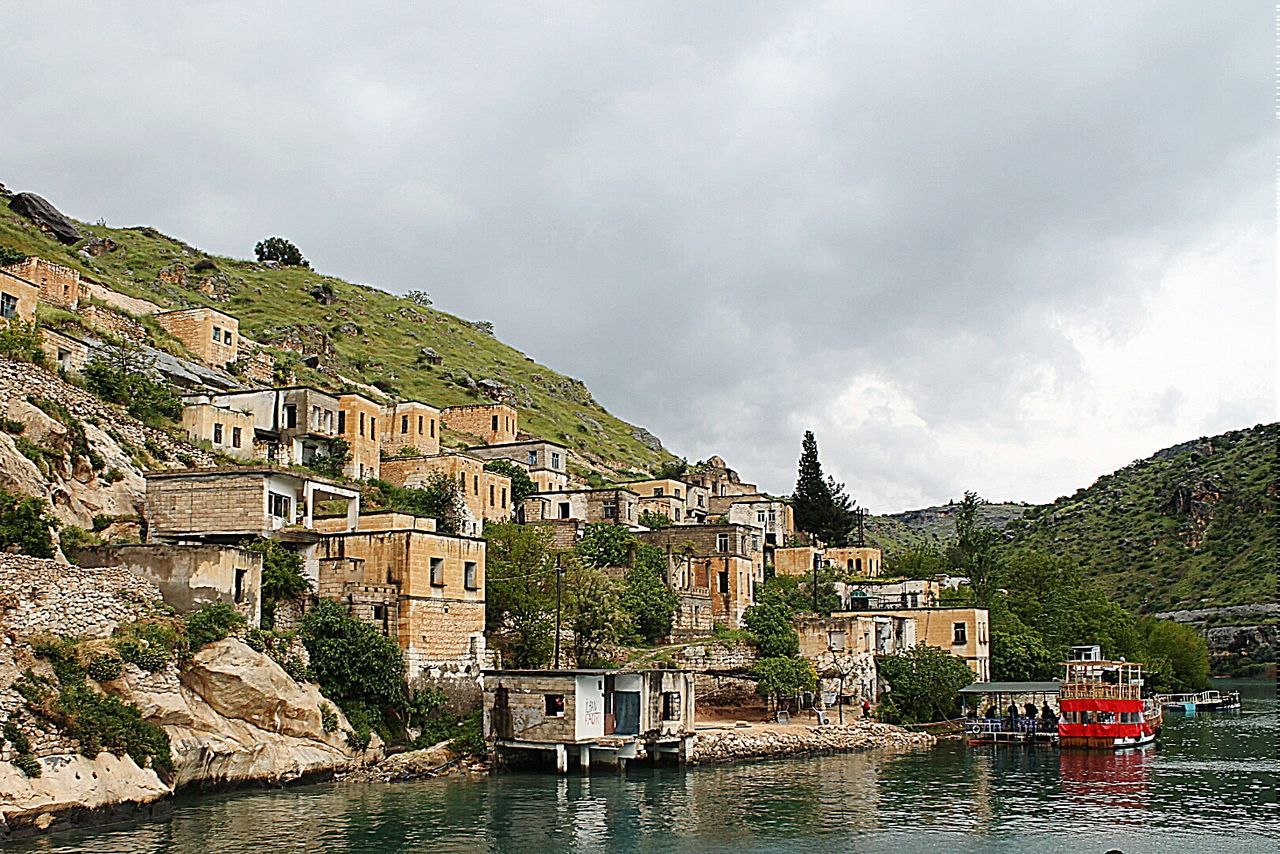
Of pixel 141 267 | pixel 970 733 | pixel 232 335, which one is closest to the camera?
pixel 970 733

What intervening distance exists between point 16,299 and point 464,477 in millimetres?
25516

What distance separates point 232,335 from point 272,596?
1651 inches

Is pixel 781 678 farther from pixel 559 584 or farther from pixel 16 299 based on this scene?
pixel 16 299

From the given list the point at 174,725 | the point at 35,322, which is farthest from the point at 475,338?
the point at 174,725

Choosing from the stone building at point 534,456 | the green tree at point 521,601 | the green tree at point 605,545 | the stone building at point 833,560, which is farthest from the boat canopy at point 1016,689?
the stone building at point 534,456

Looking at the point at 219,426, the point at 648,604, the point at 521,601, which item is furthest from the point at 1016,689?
the point at 219,426

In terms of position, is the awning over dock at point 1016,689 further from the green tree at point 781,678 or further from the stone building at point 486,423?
the stone building at point 486,423

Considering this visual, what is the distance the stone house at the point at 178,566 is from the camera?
40.9 meters

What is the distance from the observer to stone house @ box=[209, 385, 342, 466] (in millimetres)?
64688

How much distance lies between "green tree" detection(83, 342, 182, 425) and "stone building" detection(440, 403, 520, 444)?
124 feet

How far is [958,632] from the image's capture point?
75062mm

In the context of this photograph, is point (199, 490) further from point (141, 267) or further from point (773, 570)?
point (141, 267)

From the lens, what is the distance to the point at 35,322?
191 feet

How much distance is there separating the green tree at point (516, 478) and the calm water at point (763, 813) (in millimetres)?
33947
